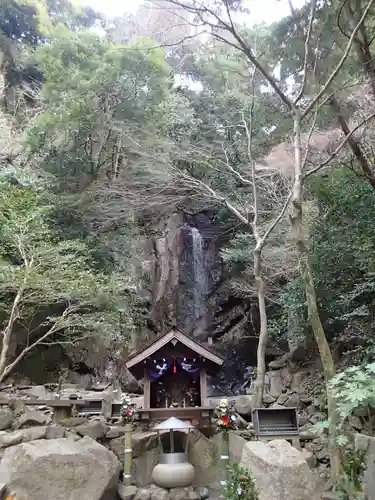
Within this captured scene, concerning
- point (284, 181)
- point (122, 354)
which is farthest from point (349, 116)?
point (122, 354)

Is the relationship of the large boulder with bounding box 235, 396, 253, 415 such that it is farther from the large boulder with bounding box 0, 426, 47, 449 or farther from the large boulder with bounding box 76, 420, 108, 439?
the large boulder with bounding box 0, 426, 47, 449

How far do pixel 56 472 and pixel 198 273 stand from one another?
13.2m

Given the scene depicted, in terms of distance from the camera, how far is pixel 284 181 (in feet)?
40.9

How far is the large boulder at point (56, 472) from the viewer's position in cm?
606

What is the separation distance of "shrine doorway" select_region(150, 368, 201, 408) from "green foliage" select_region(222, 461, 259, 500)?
3358 mm

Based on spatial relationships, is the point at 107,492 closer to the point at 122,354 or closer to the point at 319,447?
the point at 319,447

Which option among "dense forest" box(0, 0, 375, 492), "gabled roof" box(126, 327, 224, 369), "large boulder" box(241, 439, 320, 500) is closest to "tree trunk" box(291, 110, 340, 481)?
"dense forest" box(0, 0, 375, 492)

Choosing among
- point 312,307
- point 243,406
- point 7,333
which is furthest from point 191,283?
point 312,307

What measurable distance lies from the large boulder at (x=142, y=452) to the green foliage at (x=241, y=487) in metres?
3.04

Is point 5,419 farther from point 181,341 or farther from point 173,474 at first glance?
point 181,341

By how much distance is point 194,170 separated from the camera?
16.0 meters

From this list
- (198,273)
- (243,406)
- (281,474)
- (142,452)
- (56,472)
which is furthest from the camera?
(198,273)

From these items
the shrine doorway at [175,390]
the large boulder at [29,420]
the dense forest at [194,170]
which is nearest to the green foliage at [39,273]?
the dense forest at [194,170]

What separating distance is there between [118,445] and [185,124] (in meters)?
11.8
